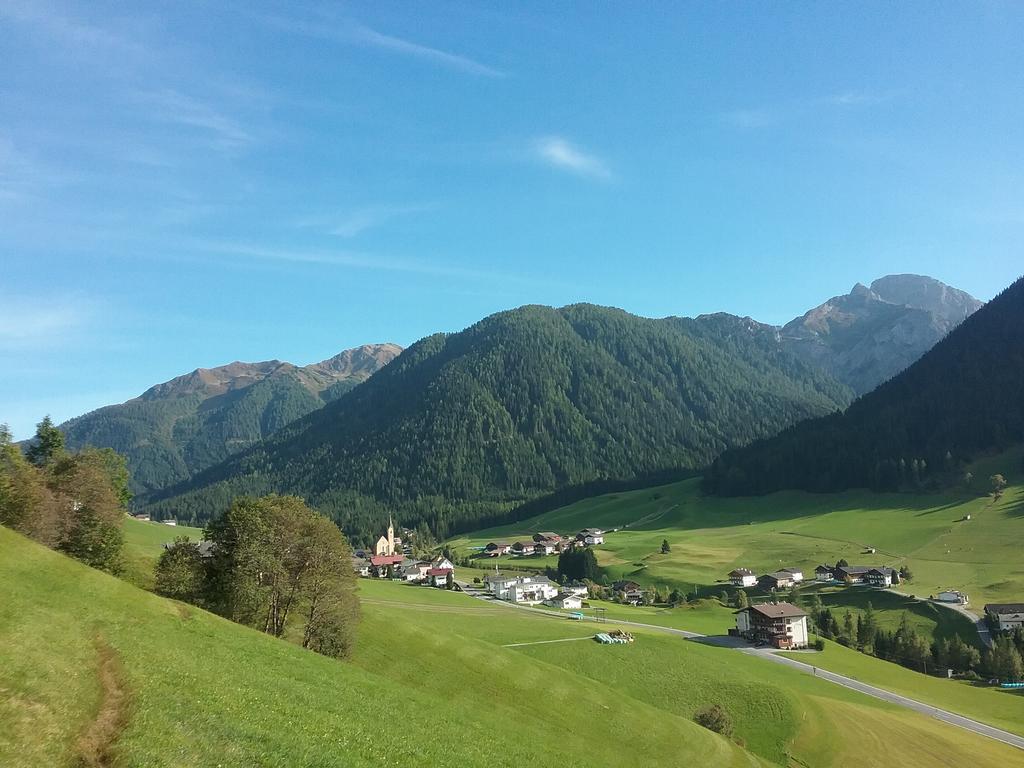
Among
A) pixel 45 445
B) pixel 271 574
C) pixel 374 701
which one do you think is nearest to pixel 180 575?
pixel 271 574

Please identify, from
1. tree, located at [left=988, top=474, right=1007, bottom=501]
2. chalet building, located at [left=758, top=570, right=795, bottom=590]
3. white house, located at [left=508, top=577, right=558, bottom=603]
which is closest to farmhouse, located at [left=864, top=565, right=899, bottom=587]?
chalet building, located at [left=758, top=570, right=795, bottom=590]

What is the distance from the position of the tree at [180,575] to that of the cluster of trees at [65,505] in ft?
10.4

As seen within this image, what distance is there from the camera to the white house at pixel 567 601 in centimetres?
13171

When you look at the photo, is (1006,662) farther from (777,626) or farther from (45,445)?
(45,445)

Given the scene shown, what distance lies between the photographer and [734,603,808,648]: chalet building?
104 meters

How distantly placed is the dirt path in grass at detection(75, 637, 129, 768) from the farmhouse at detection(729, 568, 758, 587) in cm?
14663

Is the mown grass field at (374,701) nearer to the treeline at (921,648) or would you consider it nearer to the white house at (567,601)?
the treeline at (921,648)

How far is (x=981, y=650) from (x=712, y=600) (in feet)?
159

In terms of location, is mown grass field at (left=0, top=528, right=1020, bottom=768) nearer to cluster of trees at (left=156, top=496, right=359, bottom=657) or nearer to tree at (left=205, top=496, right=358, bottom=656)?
tree at (left=205, top=496, right=358, bottom=656)

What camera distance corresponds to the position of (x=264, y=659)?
32.3m

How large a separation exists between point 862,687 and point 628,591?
247 feet

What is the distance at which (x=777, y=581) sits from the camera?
143625mm

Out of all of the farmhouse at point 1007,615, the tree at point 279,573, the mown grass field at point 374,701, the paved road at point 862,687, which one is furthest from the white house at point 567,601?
the tree at point 279,573

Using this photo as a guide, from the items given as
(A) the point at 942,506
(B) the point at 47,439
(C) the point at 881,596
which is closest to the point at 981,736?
(C) the point at 881,596
